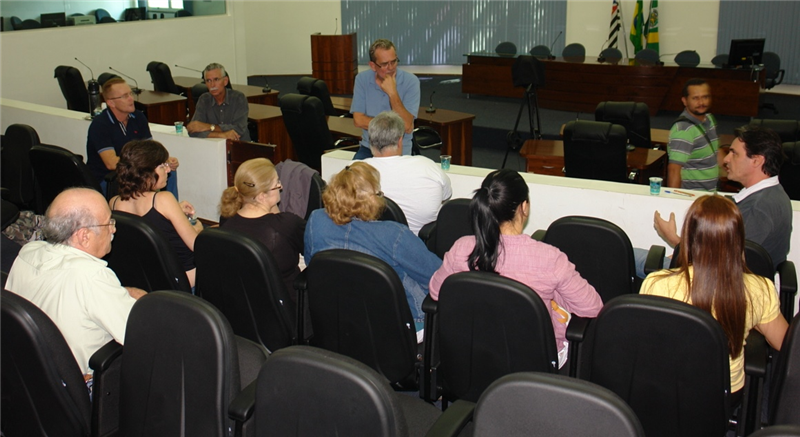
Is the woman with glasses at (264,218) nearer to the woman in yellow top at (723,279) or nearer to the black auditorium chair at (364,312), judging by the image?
the black auditorium chair at (364,312)

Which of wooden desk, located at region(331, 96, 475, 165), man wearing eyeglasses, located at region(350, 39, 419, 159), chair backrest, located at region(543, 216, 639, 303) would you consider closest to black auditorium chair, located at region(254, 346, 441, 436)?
chair backrest, located at region(543, 216, 639, 303)

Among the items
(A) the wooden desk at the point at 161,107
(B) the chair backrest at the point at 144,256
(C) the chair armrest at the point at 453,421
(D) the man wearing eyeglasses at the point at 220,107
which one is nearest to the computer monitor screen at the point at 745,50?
(D) the man wearing eyeglasses at the point at 220,107

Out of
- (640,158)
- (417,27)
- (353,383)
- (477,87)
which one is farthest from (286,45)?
(353,383)

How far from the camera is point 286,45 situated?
1361 cm

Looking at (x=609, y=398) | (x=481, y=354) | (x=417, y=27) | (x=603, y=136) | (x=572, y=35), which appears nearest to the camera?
(x=609, y=398)

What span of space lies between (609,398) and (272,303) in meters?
1.52

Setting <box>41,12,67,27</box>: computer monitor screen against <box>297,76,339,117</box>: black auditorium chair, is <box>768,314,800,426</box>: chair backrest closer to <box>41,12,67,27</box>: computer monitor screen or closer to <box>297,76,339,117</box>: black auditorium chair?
<box>297,76,339,117</box>: black auditorium chair

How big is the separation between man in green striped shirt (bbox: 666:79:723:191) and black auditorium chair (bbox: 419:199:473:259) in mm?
1677

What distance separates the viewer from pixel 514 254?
234 cm

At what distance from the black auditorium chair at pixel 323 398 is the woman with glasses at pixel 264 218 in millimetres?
1234

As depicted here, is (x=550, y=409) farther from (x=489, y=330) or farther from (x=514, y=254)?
(x=514, y=254)

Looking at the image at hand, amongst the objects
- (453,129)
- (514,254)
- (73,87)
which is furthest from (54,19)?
(514,254)

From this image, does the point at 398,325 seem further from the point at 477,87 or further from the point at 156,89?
the point at 477,87

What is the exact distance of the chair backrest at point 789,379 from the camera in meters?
1.94
